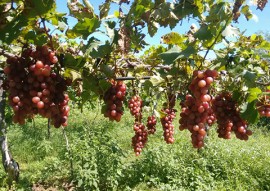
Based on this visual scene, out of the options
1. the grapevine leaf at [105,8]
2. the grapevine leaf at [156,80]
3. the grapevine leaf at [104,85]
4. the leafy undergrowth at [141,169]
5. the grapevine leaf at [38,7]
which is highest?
the grapevine leaf at [105,8]

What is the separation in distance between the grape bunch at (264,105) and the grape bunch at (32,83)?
132 centimetres

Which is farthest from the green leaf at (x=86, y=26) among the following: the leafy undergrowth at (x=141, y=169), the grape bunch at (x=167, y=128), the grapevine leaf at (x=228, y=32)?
the leafy undergrowth at (x=141, y=169)

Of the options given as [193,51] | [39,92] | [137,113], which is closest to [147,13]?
[193,51]

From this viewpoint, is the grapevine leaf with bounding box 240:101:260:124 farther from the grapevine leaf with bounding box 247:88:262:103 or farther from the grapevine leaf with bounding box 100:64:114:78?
the grapevine leaf with bounding box 100:64:114:78

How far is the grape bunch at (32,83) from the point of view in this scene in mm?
1553

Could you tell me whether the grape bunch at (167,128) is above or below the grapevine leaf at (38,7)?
below

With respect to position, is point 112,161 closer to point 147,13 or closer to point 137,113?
point 137,113

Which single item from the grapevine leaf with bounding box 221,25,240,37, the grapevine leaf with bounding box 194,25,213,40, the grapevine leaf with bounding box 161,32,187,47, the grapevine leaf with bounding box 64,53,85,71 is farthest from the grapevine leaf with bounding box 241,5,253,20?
the grapevine leaf with bounding box 64,53,85,71

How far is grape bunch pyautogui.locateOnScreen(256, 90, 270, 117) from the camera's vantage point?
2.04 m

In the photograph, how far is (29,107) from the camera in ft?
5.26

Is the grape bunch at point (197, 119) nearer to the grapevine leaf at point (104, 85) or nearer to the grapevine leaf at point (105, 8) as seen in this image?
the grapevine leaf at point (104, 85)

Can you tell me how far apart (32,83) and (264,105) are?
1.46m

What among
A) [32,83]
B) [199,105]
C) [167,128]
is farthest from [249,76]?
[167,128]

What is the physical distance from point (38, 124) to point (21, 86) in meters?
12.1
